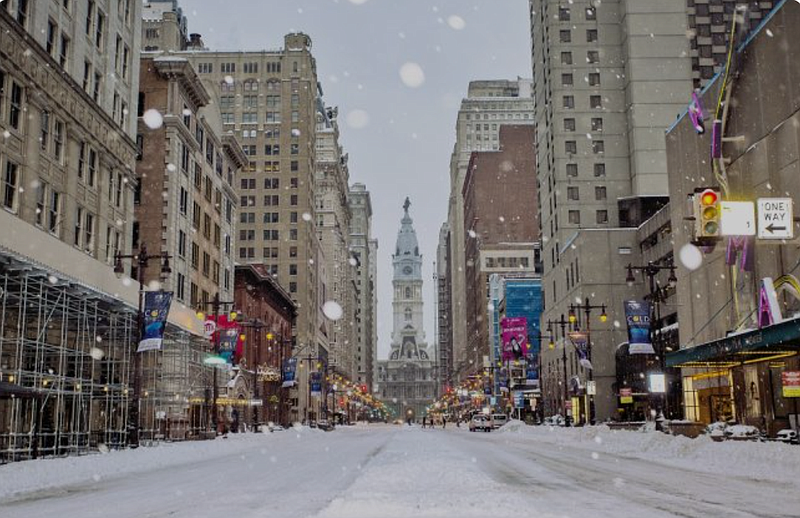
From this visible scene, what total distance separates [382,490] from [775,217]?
16122 millimetres

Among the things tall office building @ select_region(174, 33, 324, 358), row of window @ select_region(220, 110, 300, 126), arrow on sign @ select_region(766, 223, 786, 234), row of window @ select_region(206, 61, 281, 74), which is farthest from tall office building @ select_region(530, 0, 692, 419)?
arrow on sign @ select_region(766, 223, 786, 234)

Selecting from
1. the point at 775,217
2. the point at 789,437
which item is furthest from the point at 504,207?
the point at 775,217

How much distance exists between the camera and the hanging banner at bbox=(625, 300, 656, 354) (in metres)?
43.7

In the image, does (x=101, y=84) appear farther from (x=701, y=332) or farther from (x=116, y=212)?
(x=701, y=332)

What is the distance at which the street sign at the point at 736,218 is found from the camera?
76.5 ft

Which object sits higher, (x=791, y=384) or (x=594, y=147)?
(x=594, y=147)

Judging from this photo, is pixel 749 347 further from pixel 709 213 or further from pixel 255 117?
pixel 255 117

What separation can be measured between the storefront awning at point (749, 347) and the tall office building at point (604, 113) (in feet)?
150

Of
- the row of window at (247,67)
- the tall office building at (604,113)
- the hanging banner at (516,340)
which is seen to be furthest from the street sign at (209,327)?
the row of window at (247,67)

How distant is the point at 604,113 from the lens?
9300 centimetres

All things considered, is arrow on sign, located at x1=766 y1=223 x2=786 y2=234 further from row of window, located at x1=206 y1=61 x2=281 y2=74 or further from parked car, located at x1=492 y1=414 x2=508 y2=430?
row of window, located at x1=206 y1=61 x2=281 y2=74

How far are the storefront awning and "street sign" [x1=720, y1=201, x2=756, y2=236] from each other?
14.6ft

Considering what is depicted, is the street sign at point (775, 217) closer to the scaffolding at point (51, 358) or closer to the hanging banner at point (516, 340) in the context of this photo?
the scaffolding at point (51, 358)

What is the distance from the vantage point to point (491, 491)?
15.7 metres
